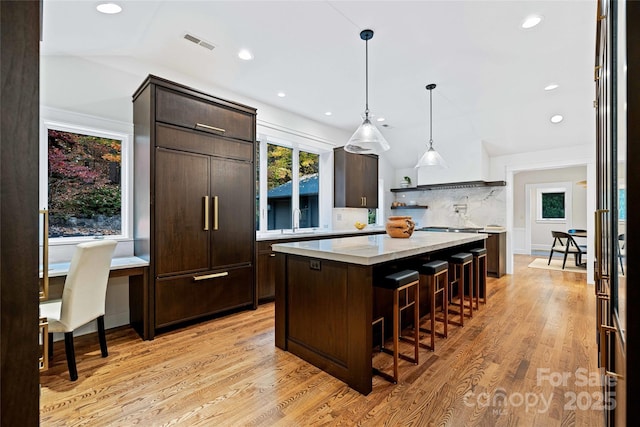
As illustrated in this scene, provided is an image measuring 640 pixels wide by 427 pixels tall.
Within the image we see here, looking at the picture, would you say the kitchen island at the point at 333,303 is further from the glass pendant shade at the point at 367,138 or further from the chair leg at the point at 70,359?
the chair leg at the point at 70,359

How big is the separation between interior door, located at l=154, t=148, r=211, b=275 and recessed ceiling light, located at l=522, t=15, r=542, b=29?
11.0ft

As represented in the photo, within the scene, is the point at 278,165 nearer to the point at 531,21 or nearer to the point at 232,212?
the point at 232,212

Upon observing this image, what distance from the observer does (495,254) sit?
220 inches

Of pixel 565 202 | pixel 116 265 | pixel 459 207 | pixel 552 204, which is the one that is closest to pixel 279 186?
pixel 116 265

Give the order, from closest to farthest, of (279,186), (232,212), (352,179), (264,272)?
(232,212), (264,272), (279,186), (352,179)

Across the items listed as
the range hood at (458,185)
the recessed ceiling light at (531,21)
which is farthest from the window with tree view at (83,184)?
the range hood at (458,185)

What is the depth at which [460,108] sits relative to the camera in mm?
Answer: 5020

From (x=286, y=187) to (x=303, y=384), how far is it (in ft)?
11.7

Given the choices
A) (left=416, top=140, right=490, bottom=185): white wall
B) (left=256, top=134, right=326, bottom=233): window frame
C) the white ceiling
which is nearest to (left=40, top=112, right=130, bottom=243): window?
the white ceiling

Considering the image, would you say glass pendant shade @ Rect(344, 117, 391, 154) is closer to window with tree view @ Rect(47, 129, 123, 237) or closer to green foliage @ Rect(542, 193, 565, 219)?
window with tree view @ Rect(47, 129, 123, 237)

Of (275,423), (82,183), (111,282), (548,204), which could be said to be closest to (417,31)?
(275,423)

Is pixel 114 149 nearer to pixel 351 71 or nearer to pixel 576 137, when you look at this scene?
pixel 351 71

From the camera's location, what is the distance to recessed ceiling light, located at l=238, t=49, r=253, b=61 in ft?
10.3

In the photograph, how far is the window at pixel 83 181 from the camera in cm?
288
